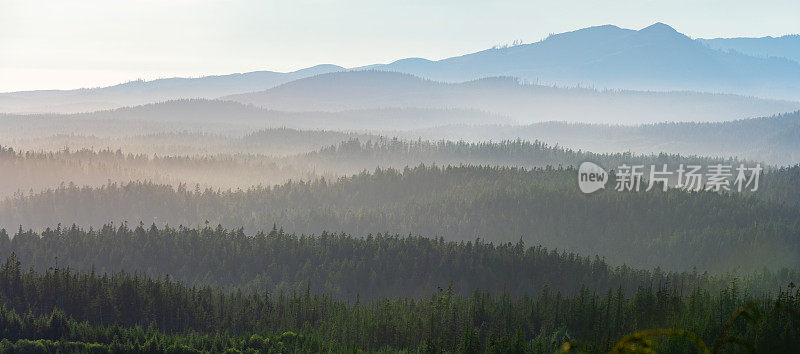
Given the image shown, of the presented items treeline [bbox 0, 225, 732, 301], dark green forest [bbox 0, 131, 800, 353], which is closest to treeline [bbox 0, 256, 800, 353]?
dark green forest [bbox 0, 131, 800, 353]

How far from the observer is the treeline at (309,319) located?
43787 mm

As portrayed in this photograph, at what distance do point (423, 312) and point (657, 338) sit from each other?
59046 mm

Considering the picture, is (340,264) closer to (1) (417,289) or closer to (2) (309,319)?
(1) (417,289)

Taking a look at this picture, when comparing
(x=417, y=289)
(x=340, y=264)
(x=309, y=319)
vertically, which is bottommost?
(x=417, y=289)

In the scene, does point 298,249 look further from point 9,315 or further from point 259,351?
point 259,351

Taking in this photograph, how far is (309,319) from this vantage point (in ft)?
289

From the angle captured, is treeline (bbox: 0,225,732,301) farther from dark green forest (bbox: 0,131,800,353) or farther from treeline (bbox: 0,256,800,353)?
treeline (bbox: 0,256,800,353)

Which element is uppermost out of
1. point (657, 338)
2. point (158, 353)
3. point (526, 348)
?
point (657, 338)

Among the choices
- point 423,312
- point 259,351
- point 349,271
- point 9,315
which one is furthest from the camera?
point 349,271

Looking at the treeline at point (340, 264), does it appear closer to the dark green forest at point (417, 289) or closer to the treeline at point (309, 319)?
the dark green forest at point (417, 289)

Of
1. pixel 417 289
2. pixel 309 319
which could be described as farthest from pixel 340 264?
pixel 309 319

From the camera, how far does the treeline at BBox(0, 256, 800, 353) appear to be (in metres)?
43.8

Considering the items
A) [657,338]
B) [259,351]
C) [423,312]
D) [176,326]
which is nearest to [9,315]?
[176,326]

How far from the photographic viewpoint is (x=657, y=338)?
25219 millimetres
